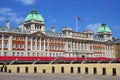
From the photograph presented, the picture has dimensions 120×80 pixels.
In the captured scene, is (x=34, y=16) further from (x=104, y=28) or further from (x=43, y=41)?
(x=104, y=28)

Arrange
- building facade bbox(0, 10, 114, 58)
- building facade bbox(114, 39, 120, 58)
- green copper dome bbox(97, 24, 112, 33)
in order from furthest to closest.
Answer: building facade bbox(114, 39, 120, 58) → green copper dome bbox(97, 24, 112, 33) → building facade bbox(0, 10, 114, 58)

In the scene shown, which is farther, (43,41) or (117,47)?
(117,47)

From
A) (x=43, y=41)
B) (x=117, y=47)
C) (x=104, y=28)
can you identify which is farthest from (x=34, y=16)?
(x=117, y=47)

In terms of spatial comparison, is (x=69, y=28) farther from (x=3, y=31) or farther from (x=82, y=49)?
(x=3, y=31)

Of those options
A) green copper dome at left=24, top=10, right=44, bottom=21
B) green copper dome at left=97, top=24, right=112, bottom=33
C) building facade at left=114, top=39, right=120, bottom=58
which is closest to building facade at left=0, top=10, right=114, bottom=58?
green copper dome at left=24, top=10, right=44, bottom=21

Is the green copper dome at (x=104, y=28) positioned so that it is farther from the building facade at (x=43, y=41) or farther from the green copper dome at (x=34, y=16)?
the green copper dome at (x=34, y=16)

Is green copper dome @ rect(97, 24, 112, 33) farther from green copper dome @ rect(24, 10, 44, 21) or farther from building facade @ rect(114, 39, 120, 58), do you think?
green copper dome @ rect(24, 10, 44, 21)

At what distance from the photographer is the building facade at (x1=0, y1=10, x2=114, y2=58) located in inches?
3923

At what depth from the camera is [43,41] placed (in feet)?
364

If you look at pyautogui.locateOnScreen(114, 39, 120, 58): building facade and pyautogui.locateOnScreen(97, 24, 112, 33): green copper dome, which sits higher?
pyautogui.locateOnScreen(97, 24, 112, 33): green copper dome

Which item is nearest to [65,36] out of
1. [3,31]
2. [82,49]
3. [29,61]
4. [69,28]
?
Result: [69,28]

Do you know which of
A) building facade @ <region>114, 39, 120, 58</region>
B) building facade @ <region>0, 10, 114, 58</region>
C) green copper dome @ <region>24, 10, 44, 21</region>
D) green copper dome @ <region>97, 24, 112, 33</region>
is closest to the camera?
building facade @ <region>0, 10, 114, 58</region>

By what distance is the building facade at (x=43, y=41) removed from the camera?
9964 centimetres

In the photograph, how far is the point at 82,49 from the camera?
13112 centimetres
